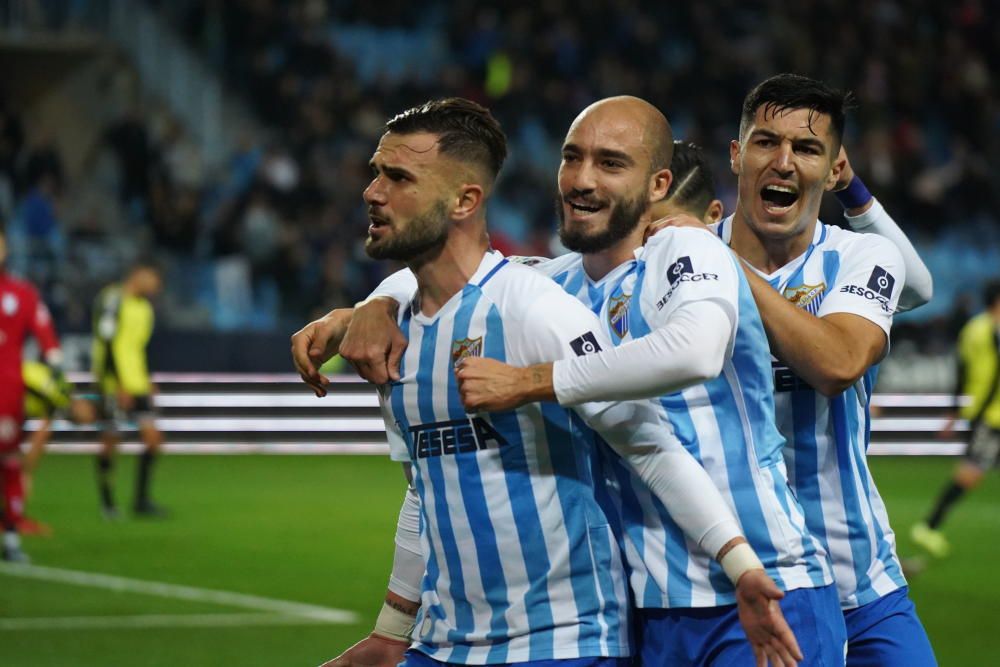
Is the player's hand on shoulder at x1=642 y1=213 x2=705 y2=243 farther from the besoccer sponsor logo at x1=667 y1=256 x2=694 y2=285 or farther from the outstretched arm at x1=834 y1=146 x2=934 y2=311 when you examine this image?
the outstretched arm at x1=834 y1=146 x2=934 y2=311

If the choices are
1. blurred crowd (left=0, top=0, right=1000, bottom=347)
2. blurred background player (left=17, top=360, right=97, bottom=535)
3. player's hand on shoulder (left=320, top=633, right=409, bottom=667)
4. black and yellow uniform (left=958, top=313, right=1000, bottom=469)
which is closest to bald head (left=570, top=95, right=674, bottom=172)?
player's hand on shoulder (left=320, top=633, right=409, bottom=667)

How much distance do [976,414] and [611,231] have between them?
396 inches

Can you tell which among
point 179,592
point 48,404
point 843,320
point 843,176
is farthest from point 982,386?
point 843,320

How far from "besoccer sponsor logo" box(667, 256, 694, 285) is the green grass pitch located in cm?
503

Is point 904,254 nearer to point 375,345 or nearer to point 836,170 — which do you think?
point 836,170

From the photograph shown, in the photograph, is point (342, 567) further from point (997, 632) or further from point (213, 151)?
point (213, 151)

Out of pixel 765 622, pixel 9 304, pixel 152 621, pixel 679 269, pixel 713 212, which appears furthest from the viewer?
pixel 9 304

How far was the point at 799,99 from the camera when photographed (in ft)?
13.8

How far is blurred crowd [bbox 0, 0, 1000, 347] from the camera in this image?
21.5m

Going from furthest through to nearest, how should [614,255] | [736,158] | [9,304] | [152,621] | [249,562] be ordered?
[9,304] < [249,562] < [152,621] < [736,158] < [614,255]

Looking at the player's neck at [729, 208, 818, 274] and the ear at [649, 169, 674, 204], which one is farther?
the player's neck at [729, 208, 818, 274]

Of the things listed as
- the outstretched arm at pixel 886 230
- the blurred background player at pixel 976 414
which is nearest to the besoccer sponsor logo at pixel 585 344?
the outstretched arm at pixel 886 230

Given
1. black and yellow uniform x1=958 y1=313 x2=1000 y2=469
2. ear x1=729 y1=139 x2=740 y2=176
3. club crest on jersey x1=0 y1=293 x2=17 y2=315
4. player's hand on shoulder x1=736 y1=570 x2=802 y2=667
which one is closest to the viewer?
player's hand on shoulder x1=736 y1=570 x2=802 y2=667

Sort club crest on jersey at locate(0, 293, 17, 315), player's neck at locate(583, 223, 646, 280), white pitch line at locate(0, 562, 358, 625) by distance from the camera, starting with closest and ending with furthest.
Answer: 1. player's neck at locate(583, 223, 646, 280)
2. white pitch line at locate(0, 562, 358, 625)
3. club crest on jersey at locate(0, 293, 17, 315)
